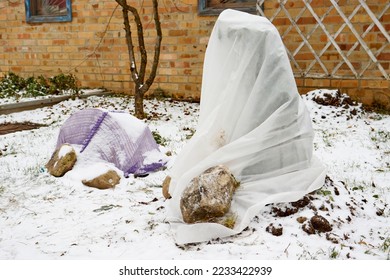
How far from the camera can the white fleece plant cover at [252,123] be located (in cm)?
250

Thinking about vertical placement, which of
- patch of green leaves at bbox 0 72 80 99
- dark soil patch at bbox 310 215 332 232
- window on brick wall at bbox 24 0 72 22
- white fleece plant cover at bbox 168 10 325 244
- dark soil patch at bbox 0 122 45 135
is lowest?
dark soil patch at bbox 0 122 45 135

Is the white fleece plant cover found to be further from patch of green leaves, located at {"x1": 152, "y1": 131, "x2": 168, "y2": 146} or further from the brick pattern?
the brick pattern

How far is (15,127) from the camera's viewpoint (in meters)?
5.31

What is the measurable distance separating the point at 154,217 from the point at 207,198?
49cm

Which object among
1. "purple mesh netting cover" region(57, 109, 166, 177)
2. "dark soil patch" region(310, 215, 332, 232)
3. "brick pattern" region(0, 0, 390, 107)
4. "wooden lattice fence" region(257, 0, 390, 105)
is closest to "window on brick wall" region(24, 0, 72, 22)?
"brick pattern" region(0, 0, 390, 107)

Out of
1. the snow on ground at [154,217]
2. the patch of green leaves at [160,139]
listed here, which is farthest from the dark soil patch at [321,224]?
the patch of green leaves at [160,139]

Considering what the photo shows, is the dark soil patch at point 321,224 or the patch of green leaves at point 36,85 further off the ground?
the dark soil patch at point 321,224

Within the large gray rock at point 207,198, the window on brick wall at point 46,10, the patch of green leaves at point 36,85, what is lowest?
the patch of green leaves at point 36,85

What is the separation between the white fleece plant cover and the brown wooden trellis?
10.8 ft

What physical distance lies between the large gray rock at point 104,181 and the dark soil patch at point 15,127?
240cm

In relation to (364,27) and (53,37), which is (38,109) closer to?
(53,37)

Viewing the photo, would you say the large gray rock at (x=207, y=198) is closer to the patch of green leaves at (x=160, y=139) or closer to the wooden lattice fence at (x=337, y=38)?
the patch of green leaves at (x=160, y=139)

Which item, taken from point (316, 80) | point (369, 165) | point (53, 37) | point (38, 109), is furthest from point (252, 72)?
point (53, 37)

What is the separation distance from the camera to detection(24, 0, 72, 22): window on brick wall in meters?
7.71
